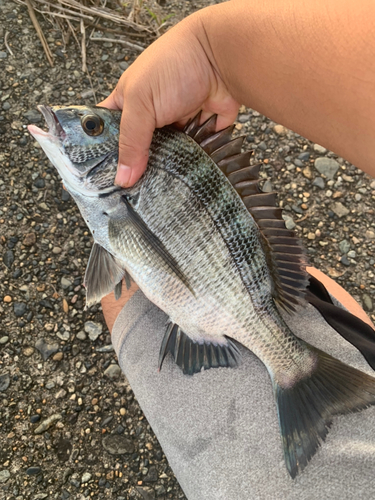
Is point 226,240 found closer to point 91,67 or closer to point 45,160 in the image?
point 45,160

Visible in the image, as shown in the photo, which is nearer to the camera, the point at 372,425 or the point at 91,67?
the point at 372,425

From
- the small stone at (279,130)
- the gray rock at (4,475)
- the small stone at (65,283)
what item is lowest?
the gray rock at (4,475)

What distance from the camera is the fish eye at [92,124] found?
4.70 feet

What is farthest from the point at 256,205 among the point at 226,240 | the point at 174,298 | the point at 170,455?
the point at 170,455

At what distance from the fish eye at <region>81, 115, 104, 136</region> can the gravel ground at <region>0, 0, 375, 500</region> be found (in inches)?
42.5

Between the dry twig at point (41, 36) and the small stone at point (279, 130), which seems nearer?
the dry twig at point (41, 36)

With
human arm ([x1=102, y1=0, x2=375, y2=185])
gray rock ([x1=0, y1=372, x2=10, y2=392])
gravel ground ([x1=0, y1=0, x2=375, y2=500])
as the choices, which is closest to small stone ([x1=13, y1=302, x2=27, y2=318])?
gravel ground ([x1=0, y1=0, x2=375, y2=500])

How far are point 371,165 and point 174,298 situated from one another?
90 cm

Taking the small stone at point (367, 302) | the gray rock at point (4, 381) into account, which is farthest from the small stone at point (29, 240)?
the small stone at point (367, 302)

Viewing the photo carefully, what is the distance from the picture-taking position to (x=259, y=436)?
4.73ft

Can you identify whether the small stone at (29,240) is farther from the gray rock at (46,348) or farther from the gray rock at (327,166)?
the gray rock at (327,166)

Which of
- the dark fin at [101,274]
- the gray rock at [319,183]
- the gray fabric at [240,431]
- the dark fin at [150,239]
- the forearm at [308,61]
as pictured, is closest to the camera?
the forearm at [308,61]

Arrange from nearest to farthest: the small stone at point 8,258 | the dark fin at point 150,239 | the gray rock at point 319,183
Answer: the dark fin at point 150,239 < the small stone at point 8,258 < the gray rock at point 319,183

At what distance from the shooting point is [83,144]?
4.73 ft
